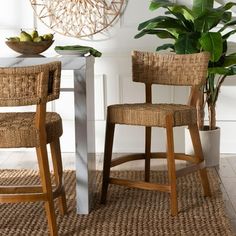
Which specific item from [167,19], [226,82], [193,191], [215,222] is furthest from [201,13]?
[215,222]

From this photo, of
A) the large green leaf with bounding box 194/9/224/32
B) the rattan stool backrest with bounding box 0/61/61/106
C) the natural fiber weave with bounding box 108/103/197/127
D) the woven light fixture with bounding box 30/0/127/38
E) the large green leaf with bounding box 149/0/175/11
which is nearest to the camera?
the rattan stool backrest with bounding box 0/61/61/106

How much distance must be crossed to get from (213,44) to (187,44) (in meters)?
0.16

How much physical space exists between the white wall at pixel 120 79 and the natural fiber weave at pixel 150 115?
1.24 m

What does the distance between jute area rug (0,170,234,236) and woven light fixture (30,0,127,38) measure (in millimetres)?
1330

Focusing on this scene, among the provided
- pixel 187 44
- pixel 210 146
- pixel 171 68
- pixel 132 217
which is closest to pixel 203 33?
pixel 187 44

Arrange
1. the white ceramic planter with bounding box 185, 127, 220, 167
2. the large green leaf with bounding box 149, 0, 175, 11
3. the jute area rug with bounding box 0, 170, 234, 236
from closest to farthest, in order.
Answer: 1. the jute area rug with bounding box 0, 170, 234, 236
2. the large green leaf with bounding box 149, 0, 175, 11
3. the white ceramic planter with bounding box 185, 127, 220, 167

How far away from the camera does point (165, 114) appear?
256 centimetres

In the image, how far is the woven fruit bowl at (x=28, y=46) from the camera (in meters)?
2.58

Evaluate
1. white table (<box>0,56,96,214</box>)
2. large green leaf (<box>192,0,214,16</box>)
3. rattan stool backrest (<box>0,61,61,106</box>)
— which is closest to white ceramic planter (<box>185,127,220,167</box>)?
large green leaf (<box>192,0,214,16</box>)

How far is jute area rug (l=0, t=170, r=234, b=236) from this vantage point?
7.91ft

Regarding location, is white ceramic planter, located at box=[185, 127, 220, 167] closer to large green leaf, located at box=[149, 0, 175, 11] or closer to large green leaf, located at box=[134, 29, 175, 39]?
large green leaf, located at box=[134, 29, 175, 39]

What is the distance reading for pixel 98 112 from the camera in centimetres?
403

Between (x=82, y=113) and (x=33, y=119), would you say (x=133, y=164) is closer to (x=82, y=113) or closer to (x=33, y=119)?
(x=82, y=113)

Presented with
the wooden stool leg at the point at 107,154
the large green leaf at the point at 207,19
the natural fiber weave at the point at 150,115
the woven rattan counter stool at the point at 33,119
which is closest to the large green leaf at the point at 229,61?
the large green leaf at the point at 207,19
